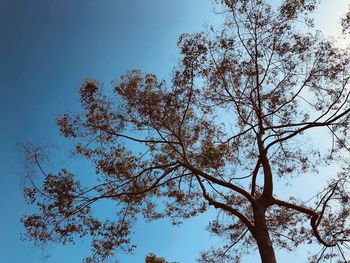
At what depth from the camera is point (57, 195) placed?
9961mm

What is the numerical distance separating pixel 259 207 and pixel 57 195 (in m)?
5.21

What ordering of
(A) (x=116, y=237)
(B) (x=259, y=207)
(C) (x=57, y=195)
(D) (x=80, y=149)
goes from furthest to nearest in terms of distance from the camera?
(D) (x=80, y=149) → (A) (x=116, y=237) → (C) (x=57, y=195) → (B) (x=259, y=207)

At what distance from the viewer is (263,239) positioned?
866 centimetres

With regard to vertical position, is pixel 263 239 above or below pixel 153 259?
below

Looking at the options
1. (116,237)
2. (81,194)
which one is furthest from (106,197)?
(116,237)

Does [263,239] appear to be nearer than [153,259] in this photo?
Yes

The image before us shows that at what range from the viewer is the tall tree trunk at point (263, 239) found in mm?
8312

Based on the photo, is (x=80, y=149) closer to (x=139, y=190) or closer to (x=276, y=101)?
(x=139, y=190)

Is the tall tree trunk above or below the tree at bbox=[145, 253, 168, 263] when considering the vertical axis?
below

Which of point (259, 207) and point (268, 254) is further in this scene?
point (259, 207)

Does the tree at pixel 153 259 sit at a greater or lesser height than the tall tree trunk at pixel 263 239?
greater

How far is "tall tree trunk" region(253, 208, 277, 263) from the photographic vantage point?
8312 mm

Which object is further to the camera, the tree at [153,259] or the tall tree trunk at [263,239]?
the tree at [153,259]

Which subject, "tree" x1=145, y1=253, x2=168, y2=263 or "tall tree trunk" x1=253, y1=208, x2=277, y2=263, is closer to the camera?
"tall tree trunk" x1=253, y1=208, x2=277, y2=263
